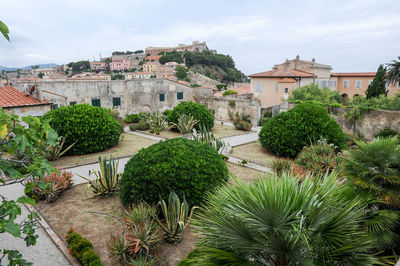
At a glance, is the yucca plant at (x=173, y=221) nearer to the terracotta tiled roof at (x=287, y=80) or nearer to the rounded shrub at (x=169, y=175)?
the rounded shrub at (x=169, y=175)

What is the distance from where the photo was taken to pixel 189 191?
592cm

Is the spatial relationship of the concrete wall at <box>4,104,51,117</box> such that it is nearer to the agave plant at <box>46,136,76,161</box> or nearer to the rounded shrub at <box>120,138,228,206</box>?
the agave plant at <box>46,136,76,161</box>

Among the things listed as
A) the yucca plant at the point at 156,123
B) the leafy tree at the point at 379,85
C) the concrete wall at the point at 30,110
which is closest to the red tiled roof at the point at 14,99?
the concrete wall at the point at 30,110

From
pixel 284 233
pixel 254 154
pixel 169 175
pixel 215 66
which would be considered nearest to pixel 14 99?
pixel 169 175

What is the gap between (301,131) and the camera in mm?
10914

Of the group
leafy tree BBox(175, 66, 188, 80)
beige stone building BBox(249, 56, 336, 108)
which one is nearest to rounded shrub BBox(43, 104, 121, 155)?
beige stone building BBox(249, 56, 336, 108)

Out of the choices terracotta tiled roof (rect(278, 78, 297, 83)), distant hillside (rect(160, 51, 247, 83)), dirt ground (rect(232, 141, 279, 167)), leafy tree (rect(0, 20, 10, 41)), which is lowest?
dirt ground (rect(232, 141, 279, 167))

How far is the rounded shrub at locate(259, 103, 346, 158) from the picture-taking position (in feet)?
35.5

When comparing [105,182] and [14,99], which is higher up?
[14,99]

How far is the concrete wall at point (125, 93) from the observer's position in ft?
58.5

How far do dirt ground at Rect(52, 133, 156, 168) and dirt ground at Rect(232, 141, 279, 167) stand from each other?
15.8 feet

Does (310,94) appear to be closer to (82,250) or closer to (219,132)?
(219,132)

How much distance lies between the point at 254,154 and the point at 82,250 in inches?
339

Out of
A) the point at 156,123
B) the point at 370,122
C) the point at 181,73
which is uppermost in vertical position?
the point at 181,73
